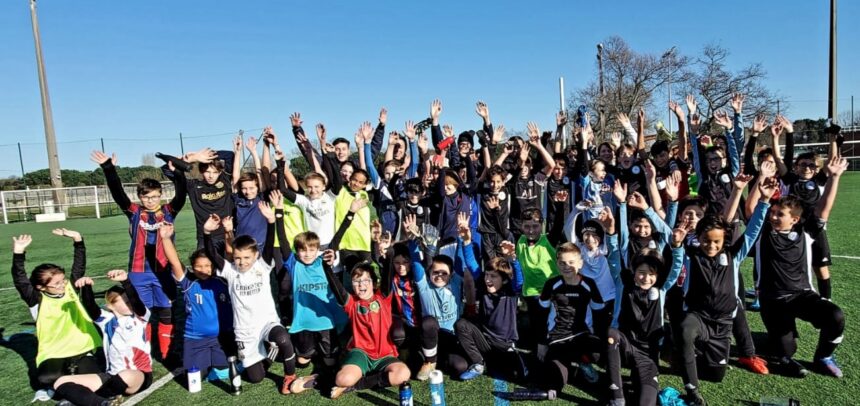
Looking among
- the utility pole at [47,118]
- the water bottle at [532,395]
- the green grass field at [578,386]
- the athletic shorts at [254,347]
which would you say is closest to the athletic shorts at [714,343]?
the green grass field at [578,386]

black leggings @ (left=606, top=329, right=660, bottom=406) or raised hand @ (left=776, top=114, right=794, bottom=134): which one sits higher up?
raised hand @ (left=776, top=114, right=794, bottom=134)

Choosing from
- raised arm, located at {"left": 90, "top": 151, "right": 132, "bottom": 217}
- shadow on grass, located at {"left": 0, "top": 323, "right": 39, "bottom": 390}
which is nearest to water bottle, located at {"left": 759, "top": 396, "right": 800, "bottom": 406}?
raised arm, located at {"left": 90, "top": 151, "right": 132, "bottom": 217}

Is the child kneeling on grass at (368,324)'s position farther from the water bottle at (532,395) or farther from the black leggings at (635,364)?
the black leggings at (635,364)

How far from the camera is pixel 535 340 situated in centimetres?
463

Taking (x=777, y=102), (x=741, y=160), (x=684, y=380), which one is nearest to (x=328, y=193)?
(x=684, y=380)

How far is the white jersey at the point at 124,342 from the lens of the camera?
4.45 metres

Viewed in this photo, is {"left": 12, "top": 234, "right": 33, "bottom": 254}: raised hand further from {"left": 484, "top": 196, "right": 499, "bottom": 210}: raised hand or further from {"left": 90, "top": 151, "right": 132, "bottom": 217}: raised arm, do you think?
{"left": 484, "top": 196, "right": 499, "bottom": 210}: raised hand

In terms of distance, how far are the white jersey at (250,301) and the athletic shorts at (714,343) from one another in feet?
12.5

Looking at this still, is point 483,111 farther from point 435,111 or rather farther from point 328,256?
point 328,256

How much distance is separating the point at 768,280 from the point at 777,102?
39626 mm

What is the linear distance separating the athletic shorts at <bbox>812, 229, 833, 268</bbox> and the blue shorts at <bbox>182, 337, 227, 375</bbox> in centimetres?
627

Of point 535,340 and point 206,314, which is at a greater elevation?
point 206,314

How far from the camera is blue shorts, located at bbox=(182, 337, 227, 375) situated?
15.0ft

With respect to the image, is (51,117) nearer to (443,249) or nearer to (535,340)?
(443,249)
